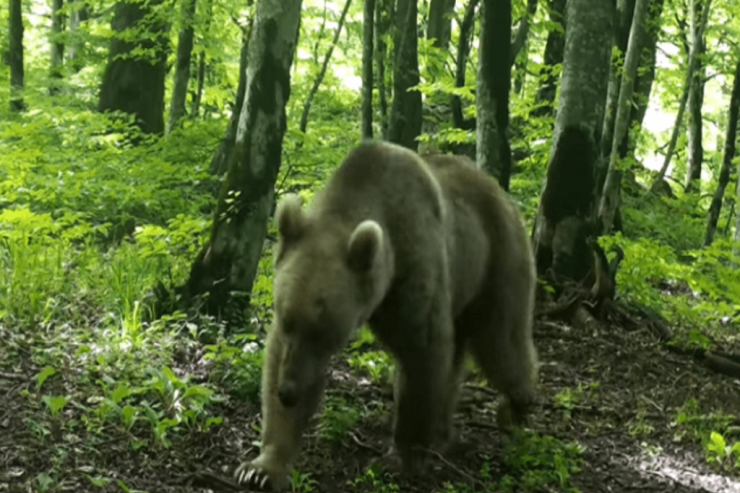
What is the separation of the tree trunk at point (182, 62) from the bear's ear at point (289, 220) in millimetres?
9918

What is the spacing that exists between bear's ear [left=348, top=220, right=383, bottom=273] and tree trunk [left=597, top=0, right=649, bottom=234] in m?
6.39

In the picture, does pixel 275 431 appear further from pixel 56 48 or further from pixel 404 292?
pixel 56 48

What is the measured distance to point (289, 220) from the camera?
14.2 feet

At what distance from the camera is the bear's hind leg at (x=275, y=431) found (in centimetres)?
431

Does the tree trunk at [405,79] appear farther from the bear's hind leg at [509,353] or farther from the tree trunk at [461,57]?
the bear's hind leg at [509,353]

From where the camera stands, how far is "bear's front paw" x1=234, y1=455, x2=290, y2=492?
4.28m

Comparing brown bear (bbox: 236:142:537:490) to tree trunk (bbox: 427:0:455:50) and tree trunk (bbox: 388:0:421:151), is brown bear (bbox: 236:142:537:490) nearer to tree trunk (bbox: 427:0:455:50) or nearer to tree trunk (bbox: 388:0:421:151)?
tree trunk (bbox: 388:0:421:151)

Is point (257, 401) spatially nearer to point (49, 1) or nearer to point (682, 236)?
point (682, 236)

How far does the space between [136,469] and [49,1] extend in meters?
23.5

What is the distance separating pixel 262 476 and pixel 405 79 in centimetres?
1056

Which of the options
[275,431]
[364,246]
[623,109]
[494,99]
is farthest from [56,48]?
[364,246]

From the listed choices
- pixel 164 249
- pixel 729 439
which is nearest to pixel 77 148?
pixel 164 249

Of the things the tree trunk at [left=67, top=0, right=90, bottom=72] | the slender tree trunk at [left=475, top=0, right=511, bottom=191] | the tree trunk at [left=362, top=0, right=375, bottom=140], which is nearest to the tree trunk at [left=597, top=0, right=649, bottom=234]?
the slender tree trunk at [left=475, top=0, right=511, bottom=191]

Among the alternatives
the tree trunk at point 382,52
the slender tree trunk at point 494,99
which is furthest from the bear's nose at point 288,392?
the tree trunk at point 382,52
